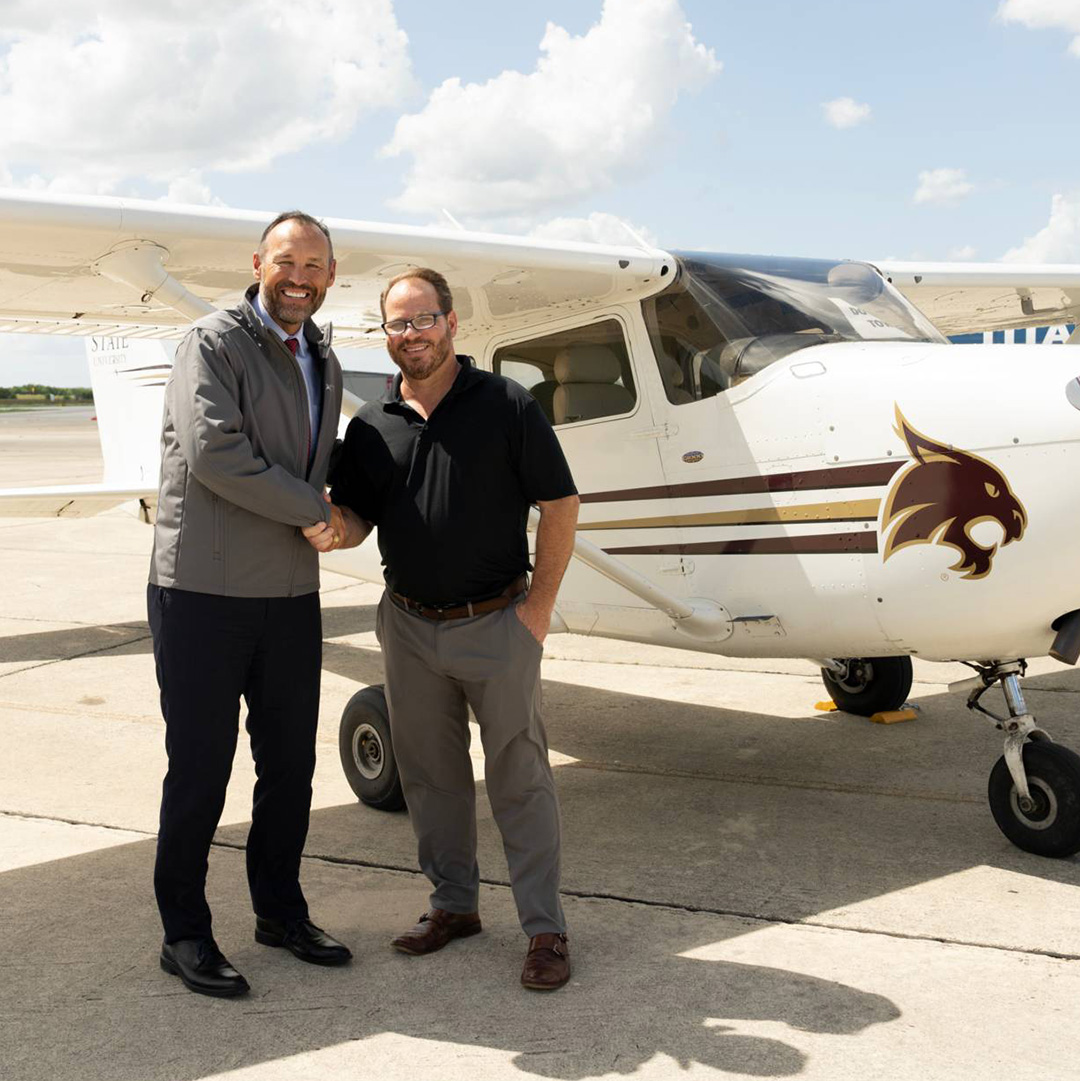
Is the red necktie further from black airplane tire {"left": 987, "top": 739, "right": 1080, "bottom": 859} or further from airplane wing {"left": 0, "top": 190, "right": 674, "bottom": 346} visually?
black airplane tire {"left": 987, "top": 739, "right": 1080, "bottom": 859}

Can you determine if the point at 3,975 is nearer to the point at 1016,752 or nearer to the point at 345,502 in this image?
the point at 345,502

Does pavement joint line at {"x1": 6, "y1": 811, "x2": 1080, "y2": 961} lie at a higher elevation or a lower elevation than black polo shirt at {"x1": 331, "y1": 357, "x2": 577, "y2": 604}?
A: lower

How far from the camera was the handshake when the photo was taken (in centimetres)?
316

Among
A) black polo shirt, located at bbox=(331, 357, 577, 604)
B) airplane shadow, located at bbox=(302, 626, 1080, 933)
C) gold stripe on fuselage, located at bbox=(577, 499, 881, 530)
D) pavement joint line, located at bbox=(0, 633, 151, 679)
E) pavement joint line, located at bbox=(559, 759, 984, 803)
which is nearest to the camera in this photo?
black polo shirt, located at bbox=(331, 357, 577, 604)

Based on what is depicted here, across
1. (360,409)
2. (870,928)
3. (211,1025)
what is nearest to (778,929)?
(870,928)

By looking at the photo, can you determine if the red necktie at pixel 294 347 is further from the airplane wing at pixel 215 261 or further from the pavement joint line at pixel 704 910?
the pavement joint line at pixel 704 910

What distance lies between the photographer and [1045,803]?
404cm

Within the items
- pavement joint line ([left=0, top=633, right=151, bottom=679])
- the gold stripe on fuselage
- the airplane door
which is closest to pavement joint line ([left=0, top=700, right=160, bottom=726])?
pavement joint line ([left=0, top=633, right=151, bottom=679])

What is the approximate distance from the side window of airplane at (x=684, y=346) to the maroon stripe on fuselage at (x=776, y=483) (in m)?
0.34

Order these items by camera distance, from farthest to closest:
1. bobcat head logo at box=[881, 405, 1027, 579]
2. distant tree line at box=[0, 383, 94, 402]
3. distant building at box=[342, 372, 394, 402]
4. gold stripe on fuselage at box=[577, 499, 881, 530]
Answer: distant tree line at box=[0, 383, 94, 402] → distant building at box=[342, 372, 394, 402] → gold stripe on fuselage at box=[577, 499, 881, 530] → bobcat head logo at box=[881, 405, 1027, 579]

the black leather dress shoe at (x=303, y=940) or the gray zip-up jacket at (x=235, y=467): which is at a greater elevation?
the gray zip-up jacket at (x=235, y=467)

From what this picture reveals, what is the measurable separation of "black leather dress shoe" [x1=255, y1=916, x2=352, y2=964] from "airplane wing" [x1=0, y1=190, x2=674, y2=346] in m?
2.03

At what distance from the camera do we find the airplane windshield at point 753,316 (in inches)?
176

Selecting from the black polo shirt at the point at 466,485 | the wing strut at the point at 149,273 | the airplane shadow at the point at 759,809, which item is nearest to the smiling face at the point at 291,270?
the black polo shirt at the point at 466,485
